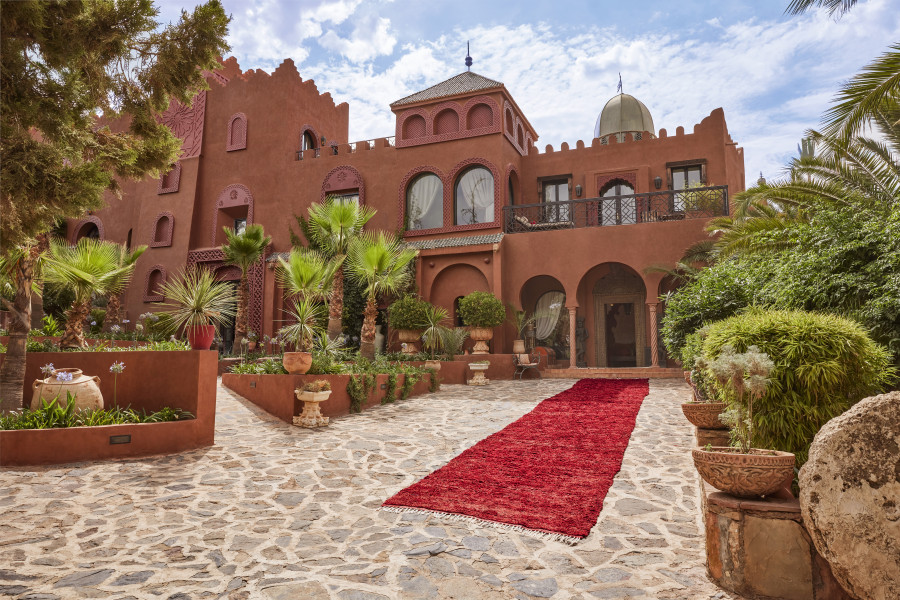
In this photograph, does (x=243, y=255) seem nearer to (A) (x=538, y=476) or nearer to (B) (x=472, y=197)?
(B) (x=472, y=197)

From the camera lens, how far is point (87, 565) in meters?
3.47

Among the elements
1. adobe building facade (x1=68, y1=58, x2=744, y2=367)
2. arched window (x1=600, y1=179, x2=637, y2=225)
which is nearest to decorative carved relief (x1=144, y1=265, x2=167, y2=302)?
adobe building facade (x1=68, y1=58, x2=744, y2=367)

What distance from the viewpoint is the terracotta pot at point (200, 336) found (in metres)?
7.19

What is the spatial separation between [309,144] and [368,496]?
60.2ft

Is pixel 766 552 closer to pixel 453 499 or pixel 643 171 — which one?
pixel 453 499

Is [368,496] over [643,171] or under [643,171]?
under

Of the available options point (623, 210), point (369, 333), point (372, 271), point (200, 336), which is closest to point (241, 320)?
point (369, 333)

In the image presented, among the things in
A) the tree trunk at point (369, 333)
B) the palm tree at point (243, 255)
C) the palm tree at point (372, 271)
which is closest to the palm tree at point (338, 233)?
the palm tree at point (372, 271)

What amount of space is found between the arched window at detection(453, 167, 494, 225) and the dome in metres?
6.31

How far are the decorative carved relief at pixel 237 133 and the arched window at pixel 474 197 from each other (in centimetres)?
846

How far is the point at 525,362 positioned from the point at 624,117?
11.5 metres

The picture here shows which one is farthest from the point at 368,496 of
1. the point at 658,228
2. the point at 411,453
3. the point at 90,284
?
the point at 658,228

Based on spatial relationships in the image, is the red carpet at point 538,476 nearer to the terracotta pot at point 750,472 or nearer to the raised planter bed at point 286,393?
the terracotta pot at point 750,472

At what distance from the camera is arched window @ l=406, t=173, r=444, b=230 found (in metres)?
17.7
